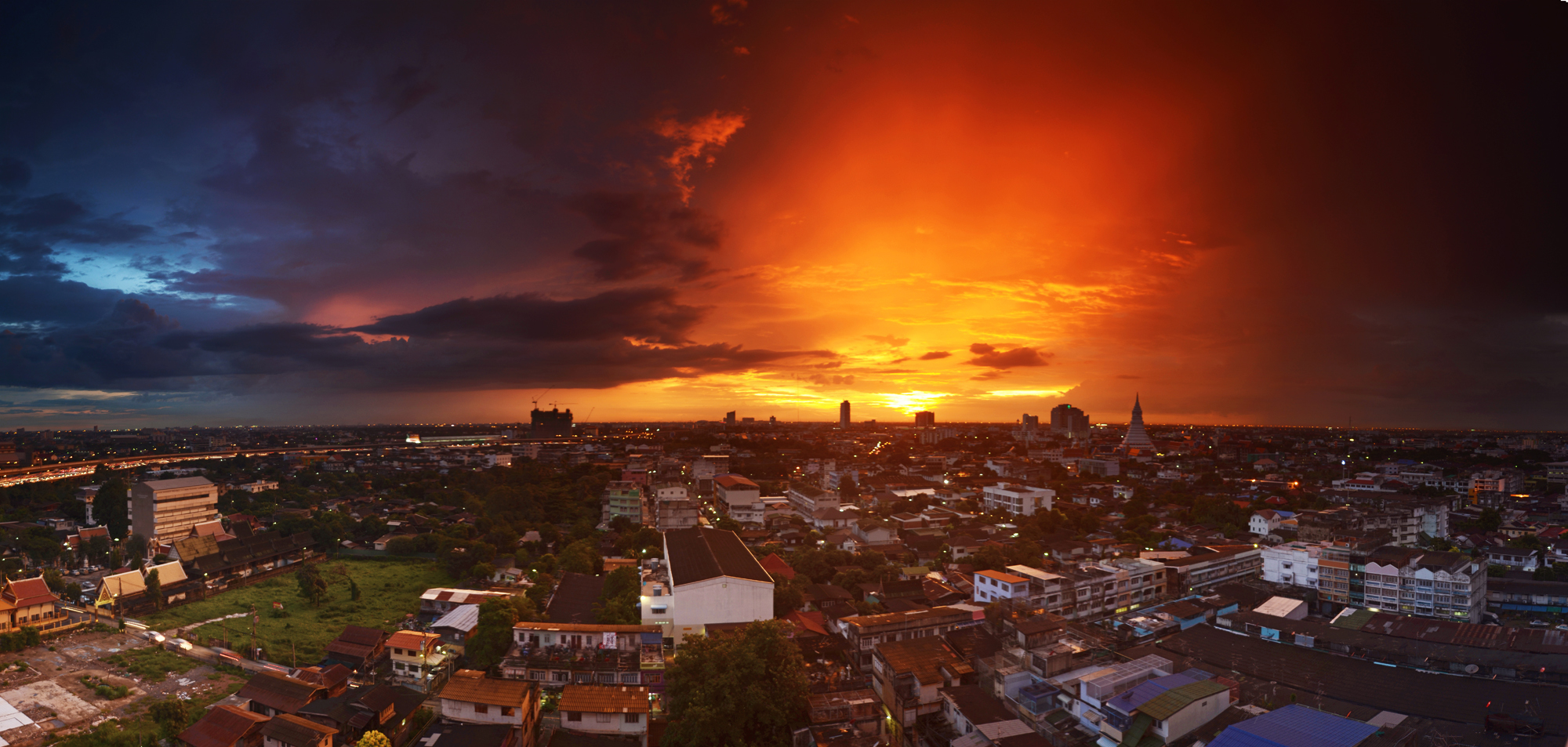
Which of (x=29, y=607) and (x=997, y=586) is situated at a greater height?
(x=997, y=586)

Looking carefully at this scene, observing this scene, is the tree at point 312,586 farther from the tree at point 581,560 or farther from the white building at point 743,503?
the white building at point 743,503

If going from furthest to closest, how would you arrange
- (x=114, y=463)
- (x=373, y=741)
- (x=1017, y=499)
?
(x=114, y=463)
(x=1017, y=499)
(x=373, y=741)

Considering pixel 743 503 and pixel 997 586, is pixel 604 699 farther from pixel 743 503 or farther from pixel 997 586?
pixel 743 503

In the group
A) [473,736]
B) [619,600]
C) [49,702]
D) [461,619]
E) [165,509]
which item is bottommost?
[49,702]

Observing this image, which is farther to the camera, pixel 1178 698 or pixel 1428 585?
pixel 1428 585

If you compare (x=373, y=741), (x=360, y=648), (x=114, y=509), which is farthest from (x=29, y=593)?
(x=373, y=741)

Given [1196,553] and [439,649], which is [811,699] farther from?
[1196,553]
